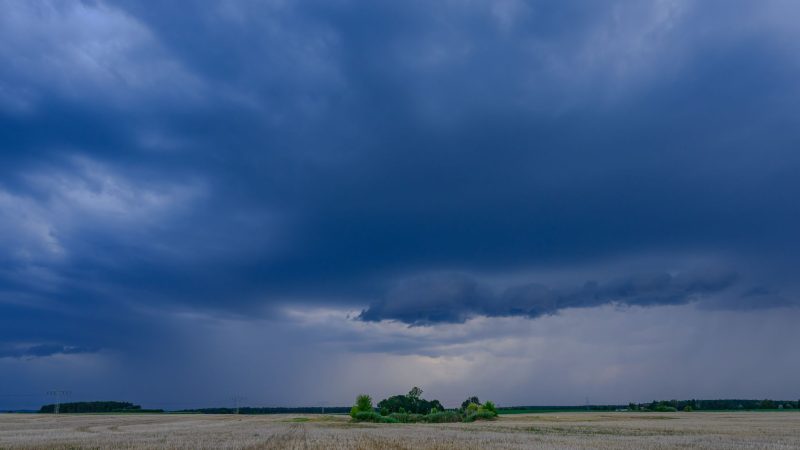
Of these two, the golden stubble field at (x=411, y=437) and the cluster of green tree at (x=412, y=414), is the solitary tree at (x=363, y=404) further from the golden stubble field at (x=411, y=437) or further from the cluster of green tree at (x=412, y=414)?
the golden stubble field at (x=411, y=437)

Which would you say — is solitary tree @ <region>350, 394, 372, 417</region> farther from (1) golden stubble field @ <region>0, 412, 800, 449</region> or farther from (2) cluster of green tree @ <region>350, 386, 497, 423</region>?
(1) golden stubble field @ <region>0, 412, 800, 449</region>

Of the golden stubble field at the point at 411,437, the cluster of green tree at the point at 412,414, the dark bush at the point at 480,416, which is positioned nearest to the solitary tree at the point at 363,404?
the cluster of green tree at the point at 412,414

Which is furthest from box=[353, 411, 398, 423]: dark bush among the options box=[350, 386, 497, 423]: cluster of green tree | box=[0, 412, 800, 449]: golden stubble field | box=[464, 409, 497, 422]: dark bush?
box=[0, 412, 800, 449]: golden stubble field

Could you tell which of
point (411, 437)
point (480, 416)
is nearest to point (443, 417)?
point (480, 416)

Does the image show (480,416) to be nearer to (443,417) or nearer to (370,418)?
(443,417)

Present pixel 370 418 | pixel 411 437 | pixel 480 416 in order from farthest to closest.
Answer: pixel 480 416 → pixel 370 418 → pixel 411 437

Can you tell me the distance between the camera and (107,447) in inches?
1391

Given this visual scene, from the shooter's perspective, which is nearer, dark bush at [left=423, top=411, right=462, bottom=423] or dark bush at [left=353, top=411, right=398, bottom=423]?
dark bush at [left=423, top=411, right=462, bottom=423]

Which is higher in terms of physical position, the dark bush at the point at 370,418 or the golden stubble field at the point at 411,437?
the golden stubble field at the point at 411,437

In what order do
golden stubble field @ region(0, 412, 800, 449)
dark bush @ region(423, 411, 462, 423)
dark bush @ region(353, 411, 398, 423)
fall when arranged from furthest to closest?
dark bush @ region(353, 411, 398, 423), dark bush @ region(423, 411, 462, 423), golden stubble field @ region(0, 412, 800, 449)

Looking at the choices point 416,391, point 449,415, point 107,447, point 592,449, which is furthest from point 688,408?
point 107,447

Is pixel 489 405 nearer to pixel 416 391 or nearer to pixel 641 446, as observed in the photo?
pixel 416 391

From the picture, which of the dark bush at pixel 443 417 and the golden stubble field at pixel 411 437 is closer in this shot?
the golden stubble field at pixel 411 437

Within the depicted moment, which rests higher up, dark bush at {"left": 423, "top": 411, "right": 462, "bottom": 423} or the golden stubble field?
the golden stubble field
